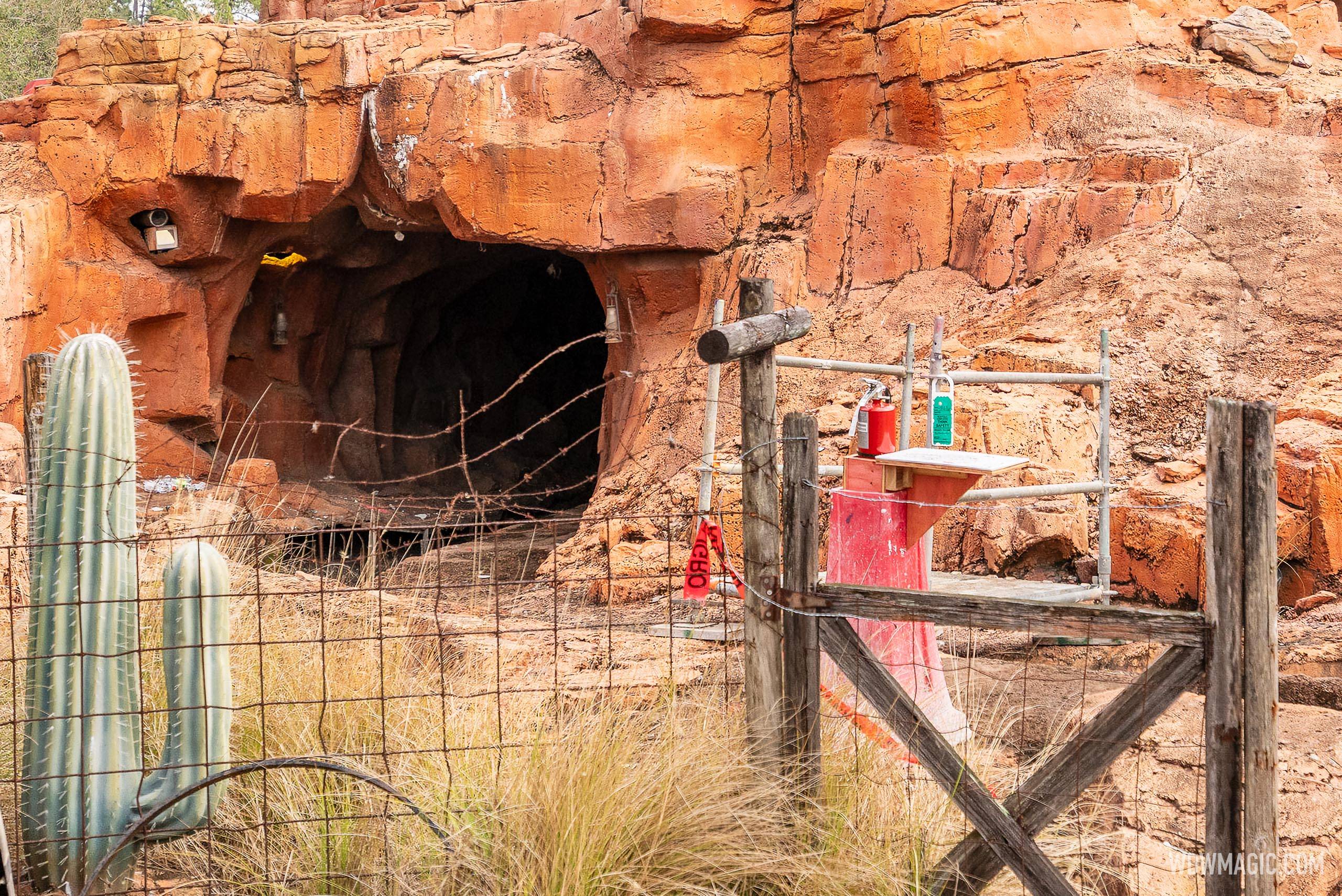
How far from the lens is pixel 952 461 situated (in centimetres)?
396

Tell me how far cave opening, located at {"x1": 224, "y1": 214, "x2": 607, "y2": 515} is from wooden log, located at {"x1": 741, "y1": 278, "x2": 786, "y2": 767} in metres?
8.99

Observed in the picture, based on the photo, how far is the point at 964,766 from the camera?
3.00 meters

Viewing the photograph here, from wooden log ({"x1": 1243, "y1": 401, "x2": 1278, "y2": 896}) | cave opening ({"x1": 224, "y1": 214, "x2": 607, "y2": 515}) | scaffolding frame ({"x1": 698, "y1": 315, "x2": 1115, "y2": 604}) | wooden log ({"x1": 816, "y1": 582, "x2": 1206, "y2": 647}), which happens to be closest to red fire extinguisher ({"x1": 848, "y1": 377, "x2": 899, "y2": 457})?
scaffolding frame ({"x1": 698, "y1": 315, "x2": 1115, "y2": 604})

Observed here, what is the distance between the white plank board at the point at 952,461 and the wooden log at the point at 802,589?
82 cm

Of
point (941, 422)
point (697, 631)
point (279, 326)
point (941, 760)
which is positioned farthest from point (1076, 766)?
point (279, 326)

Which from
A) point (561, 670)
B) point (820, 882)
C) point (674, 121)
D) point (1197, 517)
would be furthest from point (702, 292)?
point (820, 882)

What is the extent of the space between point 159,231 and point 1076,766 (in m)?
11.1

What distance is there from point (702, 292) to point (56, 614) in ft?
25.3

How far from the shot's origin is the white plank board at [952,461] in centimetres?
390

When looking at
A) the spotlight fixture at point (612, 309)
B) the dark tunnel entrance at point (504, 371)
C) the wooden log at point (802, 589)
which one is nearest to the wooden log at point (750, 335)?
the wooden log at point (802, 589)

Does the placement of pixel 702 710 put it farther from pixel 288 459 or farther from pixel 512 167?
pixel 288 459

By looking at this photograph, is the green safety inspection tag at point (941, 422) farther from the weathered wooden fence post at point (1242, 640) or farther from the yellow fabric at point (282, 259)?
the yellow fabric at point (282, 259)

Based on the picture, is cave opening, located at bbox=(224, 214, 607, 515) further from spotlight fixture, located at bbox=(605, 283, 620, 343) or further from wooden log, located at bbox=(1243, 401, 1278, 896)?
wooden log, located at bbox=(1243, 401, 1278, 896)

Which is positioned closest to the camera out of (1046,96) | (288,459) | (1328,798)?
(1328,798)
